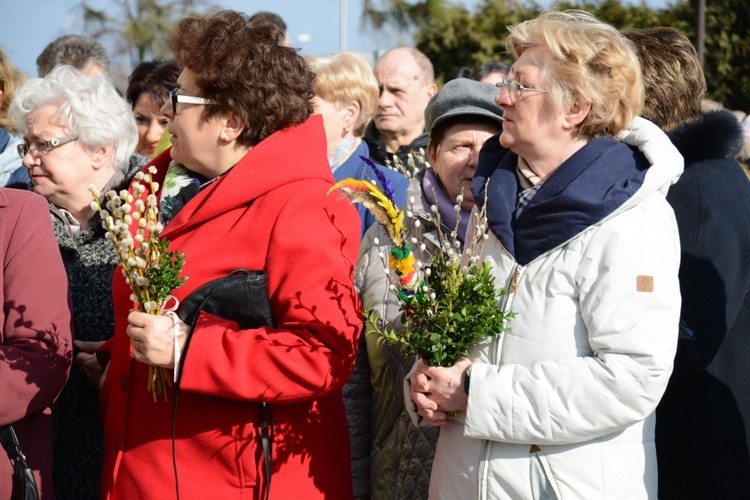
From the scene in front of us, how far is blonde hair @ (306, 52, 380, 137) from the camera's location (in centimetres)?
487

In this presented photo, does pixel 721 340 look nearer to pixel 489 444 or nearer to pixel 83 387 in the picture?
pixel 489 444

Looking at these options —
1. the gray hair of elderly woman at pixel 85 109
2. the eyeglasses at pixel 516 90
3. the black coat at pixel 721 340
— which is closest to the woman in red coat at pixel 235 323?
the eyeglasses at pixel 516 90

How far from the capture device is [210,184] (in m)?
3.04

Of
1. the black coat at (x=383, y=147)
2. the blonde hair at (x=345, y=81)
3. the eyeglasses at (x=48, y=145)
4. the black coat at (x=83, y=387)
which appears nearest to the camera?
the black coat at (x=83, y=387)

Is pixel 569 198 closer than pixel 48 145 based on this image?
Yes

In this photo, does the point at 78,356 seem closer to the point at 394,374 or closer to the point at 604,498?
the point at 394,374

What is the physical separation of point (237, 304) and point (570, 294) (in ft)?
3.24

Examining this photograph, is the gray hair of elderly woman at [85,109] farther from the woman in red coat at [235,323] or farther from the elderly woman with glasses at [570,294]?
the elderly woman with glasses at [570,294]

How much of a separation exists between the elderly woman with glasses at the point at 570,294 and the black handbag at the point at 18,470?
50.6 inches

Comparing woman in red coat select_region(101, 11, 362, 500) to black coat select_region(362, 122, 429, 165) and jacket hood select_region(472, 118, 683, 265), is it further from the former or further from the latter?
black coat select_region(362, 122, 429, 165)

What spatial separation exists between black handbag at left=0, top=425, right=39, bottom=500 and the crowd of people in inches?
1.3

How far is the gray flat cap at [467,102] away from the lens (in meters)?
3.69

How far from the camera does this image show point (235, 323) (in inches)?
109

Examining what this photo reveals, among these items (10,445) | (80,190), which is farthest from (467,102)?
(10,445)
